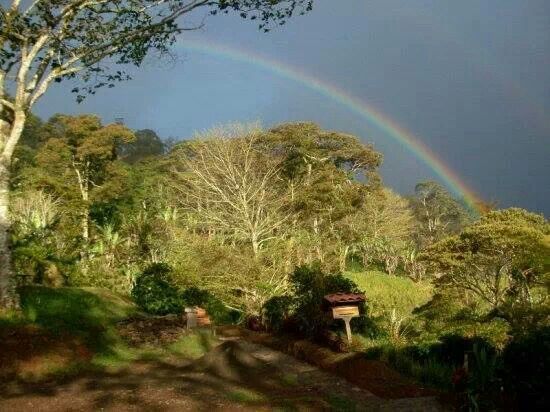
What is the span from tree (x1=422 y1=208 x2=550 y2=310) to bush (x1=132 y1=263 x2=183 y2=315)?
A: 9.88 m

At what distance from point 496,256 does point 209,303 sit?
472 inches

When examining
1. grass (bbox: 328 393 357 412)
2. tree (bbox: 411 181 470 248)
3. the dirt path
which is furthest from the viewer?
tree (bbox: 411 181 470 248)

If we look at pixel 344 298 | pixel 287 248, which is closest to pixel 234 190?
pixel 287 248

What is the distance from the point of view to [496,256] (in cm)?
1928

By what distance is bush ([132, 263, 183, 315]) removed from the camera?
62.9 ft

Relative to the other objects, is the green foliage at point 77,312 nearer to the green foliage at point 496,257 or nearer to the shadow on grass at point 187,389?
the shadow on grass at point 187,389

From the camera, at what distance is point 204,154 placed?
105ft

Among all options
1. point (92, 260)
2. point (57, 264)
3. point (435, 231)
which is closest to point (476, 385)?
point (57, 264)

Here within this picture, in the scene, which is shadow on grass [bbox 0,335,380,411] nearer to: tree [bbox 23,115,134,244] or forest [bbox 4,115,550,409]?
forest [bbox 4,115,550,409]

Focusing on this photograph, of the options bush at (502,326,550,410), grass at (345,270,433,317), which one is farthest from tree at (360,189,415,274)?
bush at (502,326,550,410)

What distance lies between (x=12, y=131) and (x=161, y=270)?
31.5ft

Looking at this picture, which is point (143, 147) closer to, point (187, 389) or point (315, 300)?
point (315, 300)

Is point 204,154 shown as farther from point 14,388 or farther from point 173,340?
point 14,388

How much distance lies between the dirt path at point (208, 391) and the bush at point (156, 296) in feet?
24.1
